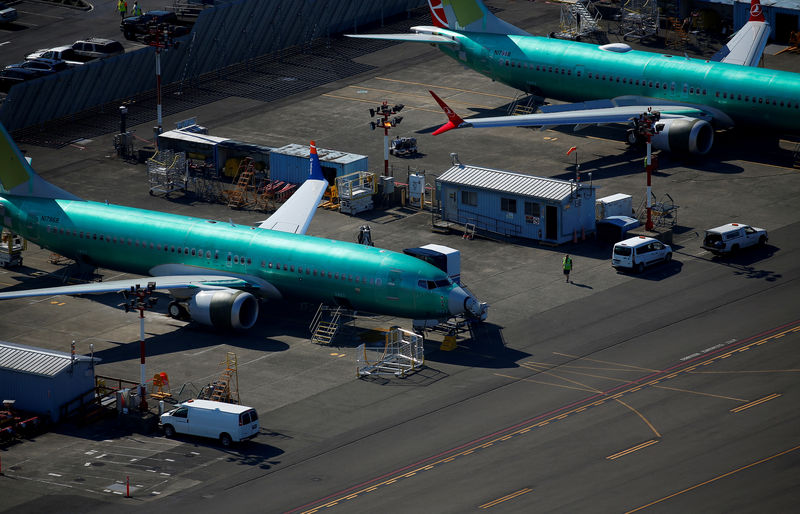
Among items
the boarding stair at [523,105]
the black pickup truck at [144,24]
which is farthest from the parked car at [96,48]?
the boarding stair at [523,105]

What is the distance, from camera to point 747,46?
12206cm

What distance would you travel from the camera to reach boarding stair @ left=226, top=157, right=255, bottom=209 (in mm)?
105688

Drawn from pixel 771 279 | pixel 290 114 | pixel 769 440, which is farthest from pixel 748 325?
pixel 290 114

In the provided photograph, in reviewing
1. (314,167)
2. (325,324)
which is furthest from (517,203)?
(325,324)

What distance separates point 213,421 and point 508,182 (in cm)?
→ 3649

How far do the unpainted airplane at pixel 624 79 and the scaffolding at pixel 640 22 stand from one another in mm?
14084

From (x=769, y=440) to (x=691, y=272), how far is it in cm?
2381

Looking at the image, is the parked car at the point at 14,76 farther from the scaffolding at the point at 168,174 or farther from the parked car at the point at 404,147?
the parked car at the point at 404,147

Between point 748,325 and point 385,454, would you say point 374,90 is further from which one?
point 385,454

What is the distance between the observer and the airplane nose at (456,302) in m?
79.9

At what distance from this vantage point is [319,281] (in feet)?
273

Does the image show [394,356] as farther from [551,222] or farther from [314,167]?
[314,167]

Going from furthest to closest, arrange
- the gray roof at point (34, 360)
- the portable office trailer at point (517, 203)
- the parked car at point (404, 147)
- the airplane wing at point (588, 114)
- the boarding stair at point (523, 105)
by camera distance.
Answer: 1. the boarding stair at point (523, 105)
2. the parked car at point (404, 147)
3. the airplane wing at point (588, 114)
4. the portable office trailer at point (517, 203)
5. the gray roof at point (34, 360)

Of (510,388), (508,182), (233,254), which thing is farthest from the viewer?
(508,182)
